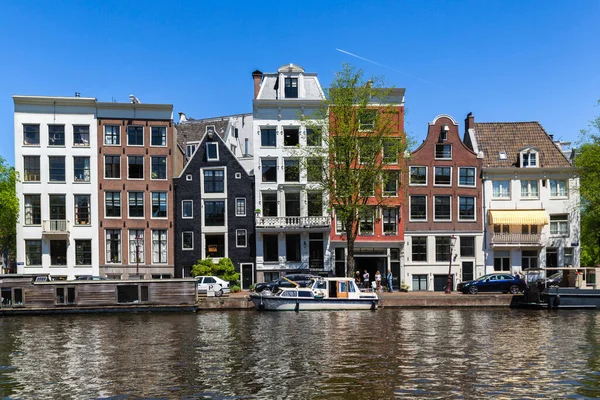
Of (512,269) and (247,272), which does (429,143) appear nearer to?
(512,269)

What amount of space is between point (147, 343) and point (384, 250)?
32.5 m

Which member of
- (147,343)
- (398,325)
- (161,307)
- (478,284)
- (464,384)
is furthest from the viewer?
(478,284)

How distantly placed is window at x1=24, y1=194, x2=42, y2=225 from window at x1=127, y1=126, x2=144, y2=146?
1030 cm

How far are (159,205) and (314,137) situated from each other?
16437 mm

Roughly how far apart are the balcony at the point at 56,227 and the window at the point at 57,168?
403 cm

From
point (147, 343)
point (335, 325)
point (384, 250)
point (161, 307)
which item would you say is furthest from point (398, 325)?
point (384, 250)

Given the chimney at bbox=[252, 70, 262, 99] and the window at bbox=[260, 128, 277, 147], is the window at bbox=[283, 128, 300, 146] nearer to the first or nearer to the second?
the window at bbox=[260, 128, 277, 147]

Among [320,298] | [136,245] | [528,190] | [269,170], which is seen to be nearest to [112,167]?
→ [136,245]

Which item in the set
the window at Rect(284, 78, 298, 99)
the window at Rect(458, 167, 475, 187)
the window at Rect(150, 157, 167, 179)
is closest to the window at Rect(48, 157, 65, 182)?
the window at Rect(150, 157, 167, 179)

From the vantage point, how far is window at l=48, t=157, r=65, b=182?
189ft

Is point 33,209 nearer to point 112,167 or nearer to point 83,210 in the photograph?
point 83,210

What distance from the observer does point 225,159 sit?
58781 millimetres

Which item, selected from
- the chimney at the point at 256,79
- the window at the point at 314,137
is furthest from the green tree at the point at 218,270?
the chimney at the point at 256,79

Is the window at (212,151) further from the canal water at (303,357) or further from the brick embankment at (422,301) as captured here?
the canal water at (303,357)
